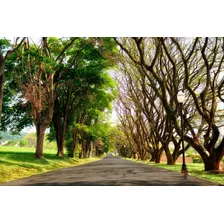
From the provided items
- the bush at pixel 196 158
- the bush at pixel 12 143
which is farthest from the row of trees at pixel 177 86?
the bush at pixel 12 143

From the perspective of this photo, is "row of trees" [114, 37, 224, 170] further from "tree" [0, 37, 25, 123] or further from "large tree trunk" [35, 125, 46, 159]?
"large tree trunk" [35, 125, 46, 159]

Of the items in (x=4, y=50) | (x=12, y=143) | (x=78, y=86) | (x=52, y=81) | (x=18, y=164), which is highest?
(x=78, y=86)

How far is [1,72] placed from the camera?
857 cm

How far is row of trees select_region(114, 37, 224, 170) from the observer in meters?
10.6

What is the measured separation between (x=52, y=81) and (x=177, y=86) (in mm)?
5879

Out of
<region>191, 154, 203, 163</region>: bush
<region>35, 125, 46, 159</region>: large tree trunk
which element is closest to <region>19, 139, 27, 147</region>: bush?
<region>35, 125, 46, 159</region>: large tree trunk

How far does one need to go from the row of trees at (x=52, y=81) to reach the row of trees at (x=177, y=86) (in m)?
1.39

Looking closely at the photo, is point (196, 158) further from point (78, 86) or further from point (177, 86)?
point (78, 86)

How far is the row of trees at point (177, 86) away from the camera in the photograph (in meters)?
10.6

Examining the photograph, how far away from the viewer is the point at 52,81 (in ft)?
39.7

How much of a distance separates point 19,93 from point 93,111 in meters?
10.7

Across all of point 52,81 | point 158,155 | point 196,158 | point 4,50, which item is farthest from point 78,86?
point 196,158

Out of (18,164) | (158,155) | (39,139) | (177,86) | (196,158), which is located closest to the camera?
(18,164)
